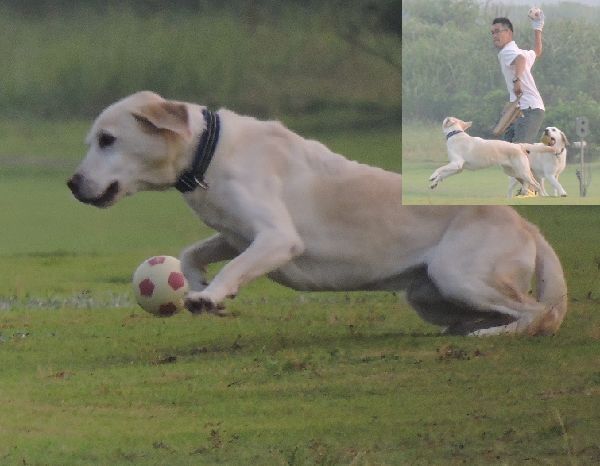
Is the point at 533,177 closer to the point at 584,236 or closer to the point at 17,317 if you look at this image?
the point at 584,236

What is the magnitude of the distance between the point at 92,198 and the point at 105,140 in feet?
0.57

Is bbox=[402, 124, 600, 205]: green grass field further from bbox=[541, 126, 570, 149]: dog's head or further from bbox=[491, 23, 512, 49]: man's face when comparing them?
bbox=[491, 23, 512, 49]: man's face

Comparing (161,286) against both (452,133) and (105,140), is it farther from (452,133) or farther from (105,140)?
(452,133)

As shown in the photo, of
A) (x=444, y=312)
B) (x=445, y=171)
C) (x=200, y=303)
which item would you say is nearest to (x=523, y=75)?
(x=445, y=171)

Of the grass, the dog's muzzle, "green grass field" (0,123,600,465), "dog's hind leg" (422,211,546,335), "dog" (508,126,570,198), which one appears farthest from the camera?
the grass

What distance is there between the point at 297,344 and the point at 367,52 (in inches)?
40.0

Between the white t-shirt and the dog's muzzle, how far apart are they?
1320 millimetres

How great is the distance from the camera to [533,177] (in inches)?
191

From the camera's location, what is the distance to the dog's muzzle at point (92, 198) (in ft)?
14.5

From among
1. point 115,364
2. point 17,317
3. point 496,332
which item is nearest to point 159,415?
point 115,364

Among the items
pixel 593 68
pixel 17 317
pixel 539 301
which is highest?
Result: pixel 593 68

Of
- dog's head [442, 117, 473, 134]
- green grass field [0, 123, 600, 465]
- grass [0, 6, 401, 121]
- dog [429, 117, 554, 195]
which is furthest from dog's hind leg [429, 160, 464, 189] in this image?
grass [0, 6, 401, 121]

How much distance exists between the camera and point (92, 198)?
4.43 metres

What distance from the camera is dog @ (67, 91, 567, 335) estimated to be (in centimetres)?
445
